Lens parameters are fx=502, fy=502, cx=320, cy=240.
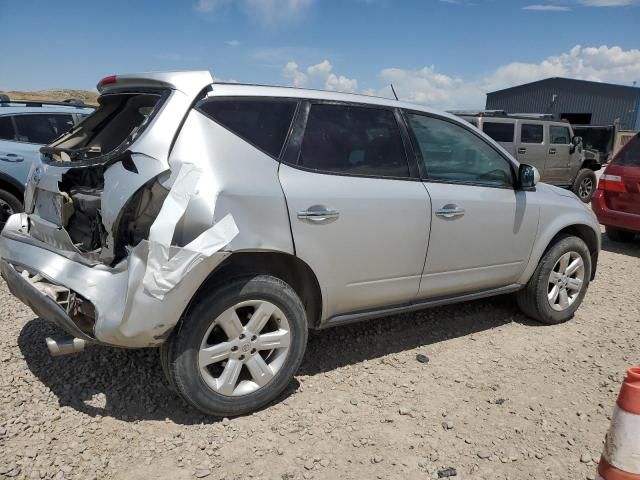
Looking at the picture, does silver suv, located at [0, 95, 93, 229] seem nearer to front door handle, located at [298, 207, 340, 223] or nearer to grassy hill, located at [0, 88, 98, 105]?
Answer: front door handle, located at [298, 207, 340, 223]

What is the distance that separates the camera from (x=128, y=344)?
242 centimetres

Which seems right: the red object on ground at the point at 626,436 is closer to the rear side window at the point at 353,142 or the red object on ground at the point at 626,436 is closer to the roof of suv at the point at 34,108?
the rear side window at the point at 353,142

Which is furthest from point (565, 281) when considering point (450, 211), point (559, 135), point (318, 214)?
point (559, 135)

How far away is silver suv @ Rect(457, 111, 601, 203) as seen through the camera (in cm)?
1157

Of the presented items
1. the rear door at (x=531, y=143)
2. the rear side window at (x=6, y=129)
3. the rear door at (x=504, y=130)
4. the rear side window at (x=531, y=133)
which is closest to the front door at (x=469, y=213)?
the rear side window at (x=6, y=129)

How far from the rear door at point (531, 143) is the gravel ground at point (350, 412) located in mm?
8415

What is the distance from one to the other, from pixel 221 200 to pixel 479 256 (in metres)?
2.05

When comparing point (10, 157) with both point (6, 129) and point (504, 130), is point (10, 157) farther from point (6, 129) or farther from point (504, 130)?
point (504, 130)

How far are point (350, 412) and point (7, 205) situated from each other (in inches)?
200

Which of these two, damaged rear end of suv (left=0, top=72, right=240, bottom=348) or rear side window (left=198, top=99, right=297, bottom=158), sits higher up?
rear side window (left=198, top=99, right=297, bottom=158)

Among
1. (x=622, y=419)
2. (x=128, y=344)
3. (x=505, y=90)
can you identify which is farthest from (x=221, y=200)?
(x=505, y=90)

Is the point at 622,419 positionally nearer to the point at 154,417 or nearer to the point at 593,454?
the point at 593,454

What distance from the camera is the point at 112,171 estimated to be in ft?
8.29

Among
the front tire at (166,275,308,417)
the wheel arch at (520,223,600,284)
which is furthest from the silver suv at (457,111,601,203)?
the front tire at (166,275,308,417)
